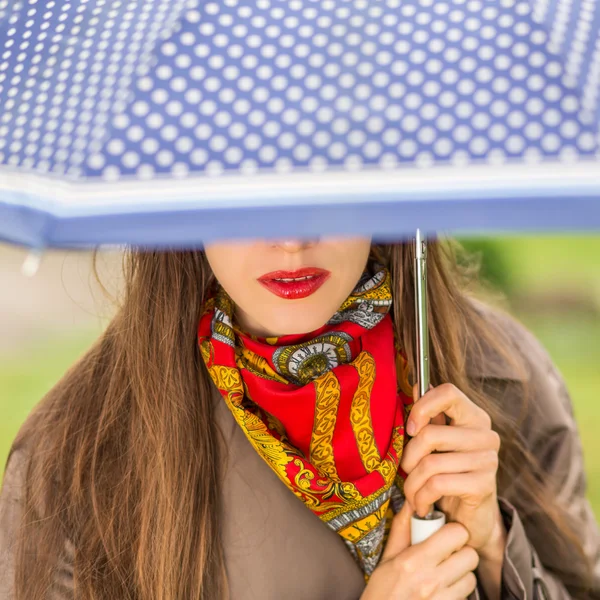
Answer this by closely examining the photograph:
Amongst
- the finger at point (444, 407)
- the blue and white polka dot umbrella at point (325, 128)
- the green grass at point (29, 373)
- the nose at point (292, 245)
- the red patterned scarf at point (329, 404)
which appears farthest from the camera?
the green grass at point (29, 373)

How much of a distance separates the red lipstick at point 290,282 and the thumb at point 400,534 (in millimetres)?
415

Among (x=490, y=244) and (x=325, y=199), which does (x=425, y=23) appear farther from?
(x=490, y=244)

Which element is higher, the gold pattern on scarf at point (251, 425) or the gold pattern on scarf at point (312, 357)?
the gold pattern on scarf at point (312, 357)

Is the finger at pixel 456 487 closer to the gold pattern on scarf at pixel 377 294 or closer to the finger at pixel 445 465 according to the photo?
the finger at pixel 445 465

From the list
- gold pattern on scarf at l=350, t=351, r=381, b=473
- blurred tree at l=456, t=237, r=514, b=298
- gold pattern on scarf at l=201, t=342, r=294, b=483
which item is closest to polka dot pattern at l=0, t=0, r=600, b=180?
gold pattern on scarf at l=201, t=342, r=294, b=483

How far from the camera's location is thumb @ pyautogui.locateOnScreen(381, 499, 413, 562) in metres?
1.40

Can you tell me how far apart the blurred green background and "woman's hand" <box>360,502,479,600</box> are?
127 inches

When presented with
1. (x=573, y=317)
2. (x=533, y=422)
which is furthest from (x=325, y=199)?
(x=573, y=317)

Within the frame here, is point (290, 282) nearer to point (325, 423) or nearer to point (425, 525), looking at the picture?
point (325, 423)

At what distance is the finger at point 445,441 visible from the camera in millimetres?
1295

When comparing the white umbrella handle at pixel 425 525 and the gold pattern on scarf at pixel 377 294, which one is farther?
the gold pattern on scarf at pixel 377 294

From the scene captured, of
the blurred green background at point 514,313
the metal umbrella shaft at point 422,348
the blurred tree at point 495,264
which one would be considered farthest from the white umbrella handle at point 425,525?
the blurred tree at point 495,264

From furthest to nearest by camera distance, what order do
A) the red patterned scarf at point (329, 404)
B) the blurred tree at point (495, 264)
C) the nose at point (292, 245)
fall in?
the blurred tree at point (495, 264)
the red patterned scarf at point (329, 404)
the nose at point (292, 245)

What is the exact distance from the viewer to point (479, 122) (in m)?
0.69
